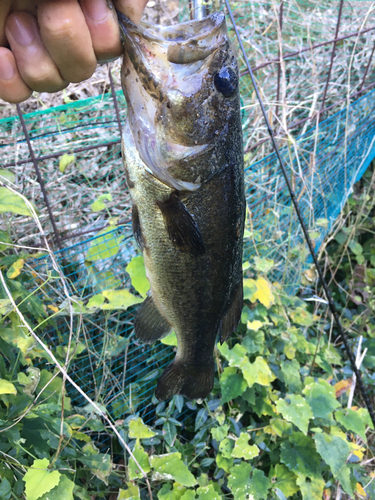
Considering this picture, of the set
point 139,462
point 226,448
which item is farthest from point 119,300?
point 226,448

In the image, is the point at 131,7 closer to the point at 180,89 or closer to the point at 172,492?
the point at 180,89

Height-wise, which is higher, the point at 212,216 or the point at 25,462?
the point at 212,216

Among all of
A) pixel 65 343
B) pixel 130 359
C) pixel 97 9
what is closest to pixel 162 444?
pixel 130 359

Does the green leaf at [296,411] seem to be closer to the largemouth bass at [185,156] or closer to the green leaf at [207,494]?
the green leaf at [207,494]

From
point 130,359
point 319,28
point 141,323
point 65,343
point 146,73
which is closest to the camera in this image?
point 146,73

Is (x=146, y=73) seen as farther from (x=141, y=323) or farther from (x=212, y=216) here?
(x=141, y=323)
